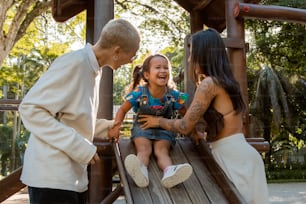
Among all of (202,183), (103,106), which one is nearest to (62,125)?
(202,183)

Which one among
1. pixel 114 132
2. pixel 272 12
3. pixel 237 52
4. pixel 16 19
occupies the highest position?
pixel 16 19

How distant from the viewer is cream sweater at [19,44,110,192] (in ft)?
4.72

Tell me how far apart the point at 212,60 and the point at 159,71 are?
1.60 feet

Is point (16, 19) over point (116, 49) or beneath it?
over

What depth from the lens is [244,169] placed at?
1828mm

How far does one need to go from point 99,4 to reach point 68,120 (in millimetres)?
1512

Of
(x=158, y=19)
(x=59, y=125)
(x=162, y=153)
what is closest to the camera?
(x=59, y=125)

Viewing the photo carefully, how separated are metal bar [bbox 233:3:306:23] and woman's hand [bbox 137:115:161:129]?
85 centimetres

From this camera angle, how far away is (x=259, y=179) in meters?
1.84

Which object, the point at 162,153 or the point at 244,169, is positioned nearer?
the point at 244,169

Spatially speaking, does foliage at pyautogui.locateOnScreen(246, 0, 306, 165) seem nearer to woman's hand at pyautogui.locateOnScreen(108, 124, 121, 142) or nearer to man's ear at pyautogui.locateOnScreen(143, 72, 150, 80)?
man's ear at pyautogui.locateOnScreen(143, 72, 150, 80)

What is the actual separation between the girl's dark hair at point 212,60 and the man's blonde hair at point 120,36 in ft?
1.45

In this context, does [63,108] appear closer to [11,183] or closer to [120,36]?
[120,36]

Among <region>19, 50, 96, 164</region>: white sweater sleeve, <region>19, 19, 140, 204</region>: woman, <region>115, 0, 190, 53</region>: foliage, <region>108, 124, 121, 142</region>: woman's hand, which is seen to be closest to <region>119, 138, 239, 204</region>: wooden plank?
<region>108, 124, 121, 142</region>: woman's hand
